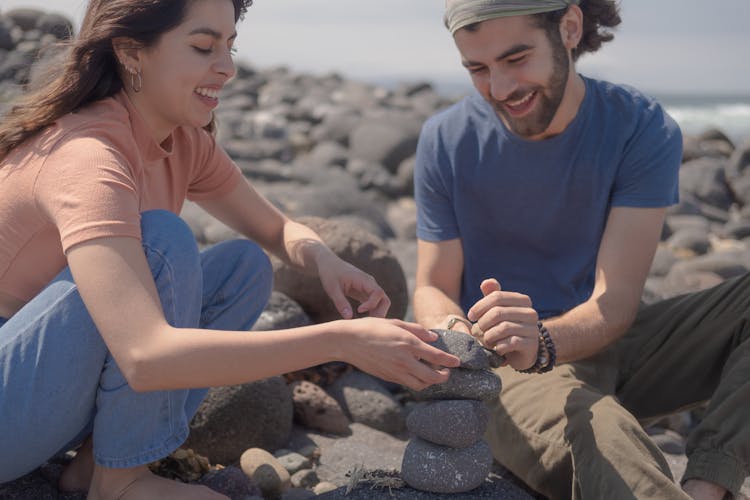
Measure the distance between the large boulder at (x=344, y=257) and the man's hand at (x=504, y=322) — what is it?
5.98 feet

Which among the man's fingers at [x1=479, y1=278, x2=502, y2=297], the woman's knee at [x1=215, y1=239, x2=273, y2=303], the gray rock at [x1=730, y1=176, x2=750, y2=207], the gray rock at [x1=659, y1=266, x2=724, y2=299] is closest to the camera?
the man's fingers at [x1=479, y1=278, x2=502, y2=297]

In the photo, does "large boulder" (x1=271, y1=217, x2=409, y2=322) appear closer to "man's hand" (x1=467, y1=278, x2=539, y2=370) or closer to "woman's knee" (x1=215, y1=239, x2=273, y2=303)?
"woman's knee" (x1=215, y1=239, x2=273, y2=303)

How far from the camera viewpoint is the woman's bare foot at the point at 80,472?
10.1 ft

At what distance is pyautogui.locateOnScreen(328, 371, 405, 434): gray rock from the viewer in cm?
443

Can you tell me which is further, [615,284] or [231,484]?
[615,284]

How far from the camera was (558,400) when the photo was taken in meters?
3.23

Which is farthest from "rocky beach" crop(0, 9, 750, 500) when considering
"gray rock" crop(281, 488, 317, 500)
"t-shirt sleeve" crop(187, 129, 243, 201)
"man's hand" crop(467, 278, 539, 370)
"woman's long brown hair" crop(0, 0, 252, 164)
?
"t-shirt sleeve" crop(187, 129, 243, 201)

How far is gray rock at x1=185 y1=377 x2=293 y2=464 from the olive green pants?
1012mm

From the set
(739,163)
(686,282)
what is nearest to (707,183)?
(739,163)

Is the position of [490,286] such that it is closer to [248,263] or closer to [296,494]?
[248,263]

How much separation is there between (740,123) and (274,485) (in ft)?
126

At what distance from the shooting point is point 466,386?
2928 millimetres

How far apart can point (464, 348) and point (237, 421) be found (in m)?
1.35

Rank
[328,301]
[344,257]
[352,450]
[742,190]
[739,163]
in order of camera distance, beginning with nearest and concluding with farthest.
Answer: [352,450]
[344,257]
[328,301]
[742,190]
[739,163]
